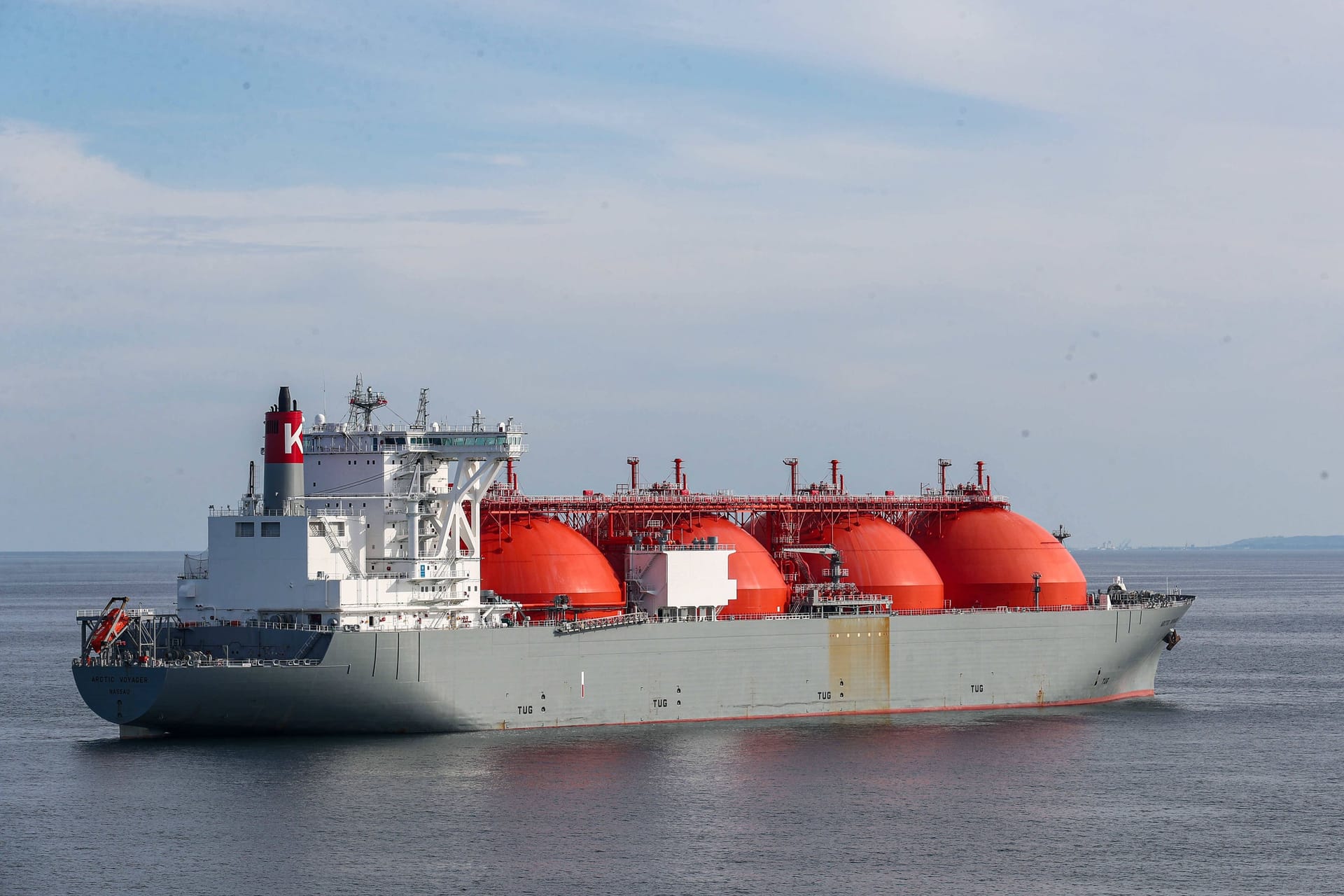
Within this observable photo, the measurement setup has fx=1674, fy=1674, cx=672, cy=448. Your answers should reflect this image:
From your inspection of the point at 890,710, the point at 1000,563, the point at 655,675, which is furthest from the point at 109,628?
the point at 1000,563

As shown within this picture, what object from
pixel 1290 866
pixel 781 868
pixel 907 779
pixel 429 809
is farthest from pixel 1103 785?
pixel 429 809

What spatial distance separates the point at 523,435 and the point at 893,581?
1533cm

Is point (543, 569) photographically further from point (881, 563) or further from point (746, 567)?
point (881, 563)

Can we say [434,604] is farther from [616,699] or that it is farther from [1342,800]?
[1342,800]

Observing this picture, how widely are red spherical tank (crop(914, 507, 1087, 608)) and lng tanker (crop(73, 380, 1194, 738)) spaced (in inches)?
3.7

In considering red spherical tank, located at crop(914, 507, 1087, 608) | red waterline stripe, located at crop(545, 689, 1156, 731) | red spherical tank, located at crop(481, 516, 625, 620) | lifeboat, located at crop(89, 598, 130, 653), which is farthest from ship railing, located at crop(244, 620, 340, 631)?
red spherical tank, located at crop(914, 507, 1087, 608)

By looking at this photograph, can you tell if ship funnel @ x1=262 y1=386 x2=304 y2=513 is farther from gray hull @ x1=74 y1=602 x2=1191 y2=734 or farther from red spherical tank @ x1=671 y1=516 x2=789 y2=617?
red spherical tank @ x1=671 y1=516 x2=789 y2=617

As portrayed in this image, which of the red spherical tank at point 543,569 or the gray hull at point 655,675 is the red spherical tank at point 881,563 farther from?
the red spherical tank at point 543,569

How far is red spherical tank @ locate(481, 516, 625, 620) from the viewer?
Answer: 2108 inches

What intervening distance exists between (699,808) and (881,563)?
20829 millimetres

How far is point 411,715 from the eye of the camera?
4928 cm

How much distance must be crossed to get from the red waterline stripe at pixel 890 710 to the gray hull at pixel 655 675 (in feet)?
0.25

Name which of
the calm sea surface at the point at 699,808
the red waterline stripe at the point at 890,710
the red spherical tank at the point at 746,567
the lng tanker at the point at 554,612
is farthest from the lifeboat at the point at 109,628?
the red spherical tank at the point at 746,567

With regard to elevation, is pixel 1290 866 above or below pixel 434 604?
below
